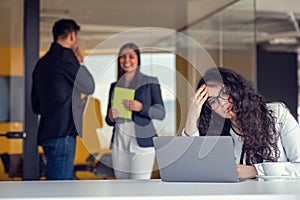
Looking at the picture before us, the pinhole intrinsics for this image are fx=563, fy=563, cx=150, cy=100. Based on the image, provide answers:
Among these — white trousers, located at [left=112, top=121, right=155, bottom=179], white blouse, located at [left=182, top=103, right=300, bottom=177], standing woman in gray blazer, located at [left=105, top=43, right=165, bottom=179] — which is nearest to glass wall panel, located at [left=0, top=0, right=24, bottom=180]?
standing woman in gray blazer, located at [left=105, top=43, right=165, bottom=179]

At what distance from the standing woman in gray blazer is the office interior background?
8 centimetres

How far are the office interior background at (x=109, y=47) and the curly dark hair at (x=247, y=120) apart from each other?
0.21 metres

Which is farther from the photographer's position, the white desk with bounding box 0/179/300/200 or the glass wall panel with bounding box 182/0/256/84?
the glass wall panel with bounding box 182/0/256/84

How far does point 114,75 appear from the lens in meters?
4.15

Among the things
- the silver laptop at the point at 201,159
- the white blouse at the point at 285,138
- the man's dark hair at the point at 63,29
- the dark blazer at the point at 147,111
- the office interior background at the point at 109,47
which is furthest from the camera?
the man's dark hair at the point at 63,29

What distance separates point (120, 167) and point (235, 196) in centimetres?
267

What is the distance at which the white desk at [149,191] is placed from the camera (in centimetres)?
164

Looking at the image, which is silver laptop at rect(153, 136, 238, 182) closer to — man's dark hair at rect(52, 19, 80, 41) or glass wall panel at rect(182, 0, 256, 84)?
man's dark hair at rect(52, 19, 80, 41)

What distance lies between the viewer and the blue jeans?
13.8 ft

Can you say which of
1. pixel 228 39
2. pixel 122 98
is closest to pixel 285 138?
pixel 122 98

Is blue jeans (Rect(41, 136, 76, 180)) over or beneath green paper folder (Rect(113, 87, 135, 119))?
beneath

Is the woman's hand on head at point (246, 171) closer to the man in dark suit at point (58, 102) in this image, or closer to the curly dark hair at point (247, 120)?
the curly dark hair at point (247, 120)

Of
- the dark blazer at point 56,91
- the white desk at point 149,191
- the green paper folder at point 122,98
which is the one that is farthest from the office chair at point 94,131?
the white desk at point 149,191

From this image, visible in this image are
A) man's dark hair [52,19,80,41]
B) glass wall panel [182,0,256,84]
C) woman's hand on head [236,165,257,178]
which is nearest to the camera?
woman's hand on head [236,165,257,178]
